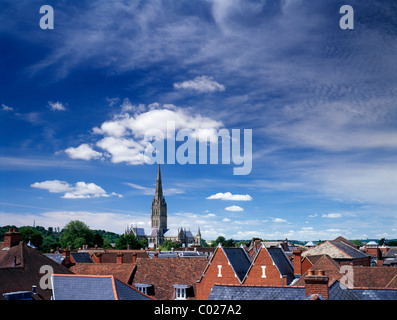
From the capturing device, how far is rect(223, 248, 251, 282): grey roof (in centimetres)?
5125

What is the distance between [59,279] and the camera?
3538 cm

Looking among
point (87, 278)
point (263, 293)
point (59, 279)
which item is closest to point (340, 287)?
point (263, 293)

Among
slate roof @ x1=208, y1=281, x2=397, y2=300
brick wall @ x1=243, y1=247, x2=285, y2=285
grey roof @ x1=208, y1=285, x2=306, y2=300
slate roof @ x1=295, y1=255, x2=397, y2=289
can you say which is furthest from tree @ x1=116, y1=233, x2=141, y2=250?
slate roof @ x1=208, y1=281, x2=397, y2=300

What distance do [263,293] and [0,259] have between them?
3373 cm

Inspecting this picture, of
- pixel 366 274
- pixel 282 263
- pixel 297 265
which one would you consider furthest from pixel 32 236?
pixel 366 274

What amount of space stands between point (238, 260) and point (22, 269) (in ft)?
92.0

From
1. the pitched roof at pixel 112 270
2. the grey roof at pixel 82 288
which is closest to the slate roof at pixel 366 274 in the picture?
the pitched roof at pixel 112 270

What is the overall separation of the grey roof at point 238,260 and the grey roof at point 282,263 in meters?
5.32

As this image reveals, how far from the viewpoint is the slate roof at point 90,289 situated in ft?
105

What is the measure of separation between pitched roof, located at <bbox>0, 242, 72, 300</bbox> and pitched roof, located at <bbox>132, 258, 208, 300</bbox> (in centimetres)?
1332

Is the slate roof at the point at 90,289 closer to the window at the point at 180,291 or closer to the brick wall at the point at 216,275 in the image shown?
the window at the point at 180,291

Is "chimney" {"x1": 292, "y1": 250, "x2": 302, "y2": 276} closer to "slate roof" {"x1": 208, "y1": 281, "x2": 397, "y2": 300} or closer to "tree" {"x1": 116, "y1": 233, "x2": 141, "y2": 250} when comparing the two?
"slate roof" {"x1": 208, "y1": 281, "x2": 397, "y2": 300}
